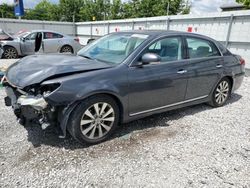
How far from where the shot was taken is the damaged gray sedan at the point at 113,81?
2.63 meters

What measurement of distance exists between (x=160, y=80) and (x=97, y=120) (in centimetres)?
118

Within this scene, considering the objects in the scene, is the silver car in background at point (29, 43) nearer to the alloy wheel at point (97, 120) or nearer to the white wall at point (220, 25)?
the white wall at point (220, 25)

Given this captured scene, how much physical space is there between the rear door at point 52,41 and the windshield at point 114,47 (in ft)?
24.8

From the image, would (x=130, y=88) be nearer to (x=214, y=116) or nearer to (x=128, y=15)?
(x=214, y=116)

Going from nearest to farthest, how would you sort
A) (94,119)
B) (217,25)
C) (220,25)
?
(94,119), (220,25), (217,25)

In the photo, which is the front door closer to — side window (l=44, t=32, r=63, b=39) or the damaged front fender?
the damaged front fender

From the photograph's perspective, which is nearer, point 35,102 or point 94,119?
point 35,102

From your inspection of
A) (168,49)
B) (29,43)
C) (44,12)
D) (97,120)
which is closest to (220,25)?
(168,49)

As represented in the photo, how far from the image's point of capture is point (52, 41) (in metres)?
10.8

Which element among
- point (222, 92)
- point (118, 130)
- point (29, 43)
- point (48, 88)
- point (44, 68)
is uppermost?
point (44, 68)

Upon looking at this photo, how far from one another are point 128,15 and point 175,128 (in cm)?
2965

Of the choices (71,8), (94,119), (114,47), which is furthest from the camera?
(71,8)

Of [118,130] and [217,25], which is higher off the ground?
[217,25]

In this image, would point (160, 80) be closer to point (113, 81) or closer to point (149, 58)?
point (149, 58)
